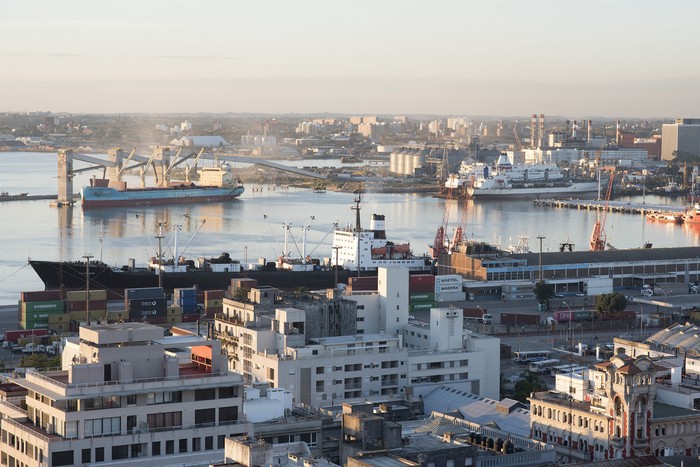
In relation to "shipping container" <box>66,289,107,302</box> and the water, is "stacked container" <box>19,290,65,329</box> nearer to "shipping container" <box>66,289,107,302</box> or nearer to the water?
"shipping container" <box>66,289,107,302</box>

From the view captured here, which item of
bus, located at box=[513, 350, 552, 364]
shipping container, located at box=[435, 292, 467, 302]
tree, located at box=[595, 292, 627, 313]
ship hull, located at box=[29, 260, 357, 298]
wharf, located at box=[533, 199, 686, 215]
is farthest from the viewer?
wharf, located at box=[533, 199, 686, 215]

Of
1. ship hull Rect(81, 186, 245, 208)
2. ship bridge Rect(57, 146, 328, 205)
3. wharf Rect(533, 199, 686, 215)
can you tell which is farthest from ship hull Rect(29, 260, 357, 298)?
wharf Rect(533, 199, 686, 215)

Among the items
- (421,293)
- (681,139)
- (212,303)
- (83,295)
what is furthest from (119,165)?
(681,139)

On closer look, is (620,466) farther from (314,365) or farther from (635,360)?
(314,365)

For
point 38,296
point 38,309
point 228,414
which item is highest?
point 228,414

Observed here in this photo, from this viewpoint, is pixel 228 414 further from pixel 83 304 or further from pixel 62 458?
pixel 83 304

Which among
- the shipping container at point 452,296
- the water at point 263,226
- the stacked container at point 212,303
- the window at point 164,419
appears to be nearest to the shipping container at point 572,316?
the shipping container at point 452,296
